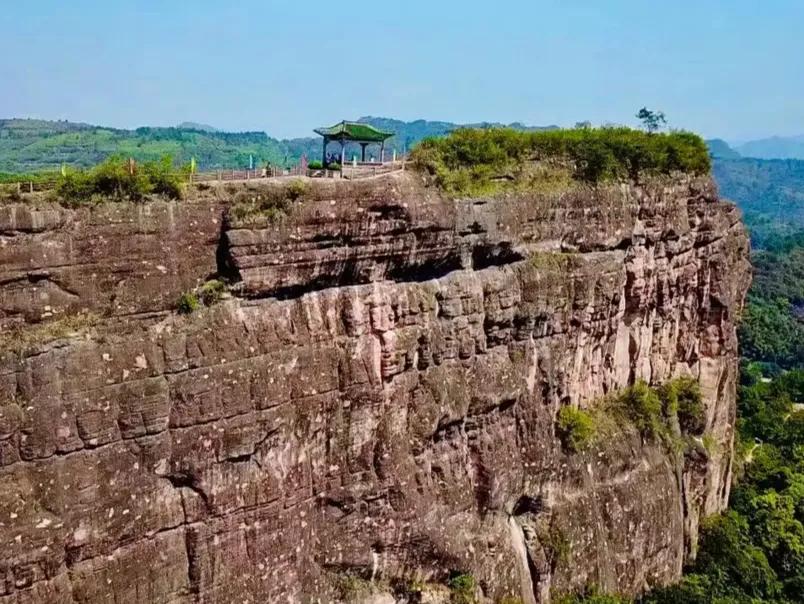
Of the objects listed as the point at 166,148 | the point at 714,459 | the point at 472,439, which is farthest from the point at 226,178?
the point at 166,148

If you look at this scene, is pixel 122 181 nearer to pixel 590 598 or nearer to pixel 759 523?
pixel 590 598

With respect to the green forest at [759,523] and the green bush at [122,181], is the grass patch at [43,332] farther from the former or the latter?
the green forest at [759,523]

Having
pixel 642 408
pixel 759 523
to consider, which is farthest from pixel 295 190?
pixel 759 523

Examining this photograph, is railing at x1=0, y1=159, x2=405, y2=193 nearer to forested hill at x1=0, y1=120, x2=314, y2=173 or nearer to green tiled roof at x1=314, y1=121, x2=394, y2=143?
green tiled roof at x1=314, y1=121, x2=394, y2=143

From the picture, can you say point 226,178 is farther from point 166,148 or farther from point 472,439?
point 166,148

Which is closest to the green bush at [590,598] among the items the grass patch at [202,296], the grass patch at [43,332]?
the grass patch at [202,296]

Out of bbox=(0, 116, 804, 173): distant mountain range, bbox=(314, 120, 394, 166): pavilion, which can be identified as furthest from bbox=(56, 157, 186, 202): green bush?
bbox=(0, 116, 804, 173): distant mountain range
